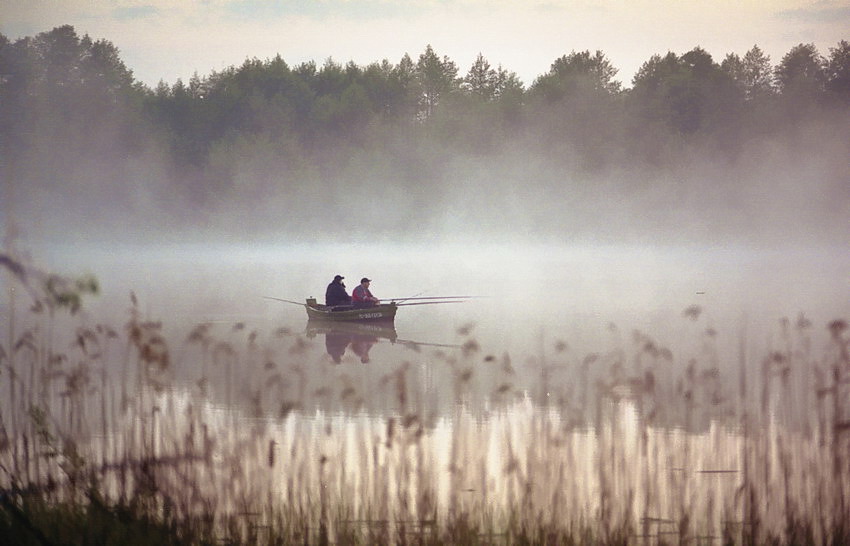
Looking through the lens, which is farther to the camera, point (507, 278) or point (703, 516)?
point (507, 278)

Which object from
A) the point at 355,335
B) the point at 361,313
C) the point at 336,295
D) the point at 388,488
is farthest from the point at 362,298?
the point at 388,488

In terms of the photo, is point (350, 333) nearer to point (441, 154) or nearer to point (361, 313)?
point (361, 313)

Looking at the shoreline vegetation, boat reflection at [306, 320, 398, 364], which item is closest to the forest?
boat reflection at [306, 320, 398, 364]

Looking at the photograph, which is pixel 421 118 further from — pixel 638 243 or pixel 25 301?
pixel 25 301

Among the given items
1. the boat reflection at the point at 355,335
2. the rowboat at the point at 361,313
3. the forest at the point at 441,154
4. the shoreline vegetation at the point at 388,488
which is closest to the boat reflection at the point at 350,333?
the boat reflection at the point at 355,335

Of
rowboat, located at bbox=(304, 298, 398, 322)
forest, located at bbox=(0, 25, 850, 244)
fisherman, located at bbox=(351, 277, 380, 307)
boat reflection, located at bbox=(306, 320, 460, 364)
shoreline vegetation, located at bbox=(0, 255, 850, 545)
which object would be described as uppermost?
forest, located at bbox=(0, 25, 850, 244)

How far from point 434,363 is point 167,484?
28.3 ft

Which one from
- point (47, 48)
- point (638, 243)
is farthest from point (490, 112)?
point (47, 48)

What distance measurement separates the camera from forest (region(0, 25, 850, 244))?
62.3m

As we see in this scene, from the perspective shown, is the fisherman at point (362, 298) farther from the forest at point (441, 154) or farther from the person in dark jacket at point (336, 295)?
the forest at point (441, 154)

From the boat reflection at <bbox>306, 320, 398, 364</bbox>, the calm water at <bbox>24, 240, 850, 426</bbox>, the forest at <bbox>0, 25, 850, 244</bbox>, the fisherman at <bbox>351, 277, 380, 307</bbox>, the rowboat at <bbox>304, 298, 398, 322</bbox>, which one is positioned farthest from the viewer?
the forest at <bbox>0, 25, 850, 244</bbox>

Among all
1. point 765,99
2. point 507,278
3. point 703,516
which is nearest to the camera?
point 703,516

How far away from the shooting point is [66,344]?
1421 cm

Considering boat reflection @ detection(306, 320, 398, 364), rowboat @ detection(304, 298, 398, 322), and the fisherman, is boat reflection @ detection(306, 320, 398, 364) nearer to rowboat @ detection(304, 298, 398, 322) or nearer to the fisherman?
rowboat @ detection(304, 298, 398, 322)
